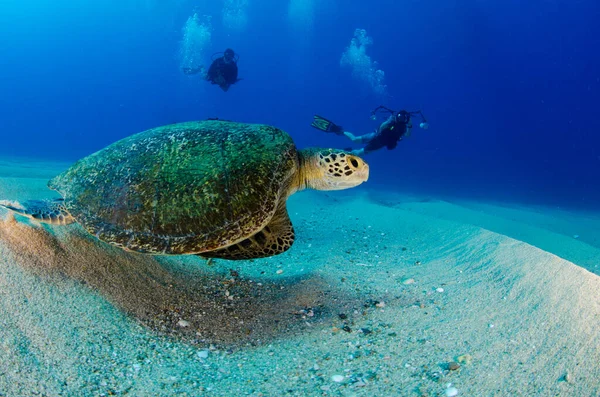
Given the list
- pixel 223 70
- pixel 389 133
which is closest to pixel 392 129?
pixel 389 133

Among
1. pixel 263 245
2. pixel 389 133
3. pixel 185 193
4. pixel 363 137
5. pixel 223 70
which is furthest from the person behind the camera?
pixel 223 70

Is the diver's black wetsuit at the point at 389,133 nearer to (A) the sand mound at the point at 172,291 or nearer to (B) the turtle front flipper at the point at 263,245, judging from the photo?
(A) the sand mound at the point at 172,291

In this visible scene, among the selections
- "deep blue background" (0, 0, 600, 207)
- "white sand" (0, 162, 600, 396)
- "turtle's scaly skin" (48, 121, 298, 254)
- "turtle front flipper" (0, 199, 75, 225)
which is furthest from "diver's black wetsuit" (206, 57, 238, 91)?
"deep blue background" (0, 0, 600, 207)

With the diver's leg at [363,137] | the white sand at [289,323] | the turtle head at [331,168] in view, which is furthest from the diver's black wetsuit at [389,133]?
the turtle head at [331,168]

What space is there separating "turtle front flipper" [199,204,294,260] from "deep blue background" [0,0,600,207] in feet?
142

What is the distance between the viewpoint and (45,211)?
9.16 feet

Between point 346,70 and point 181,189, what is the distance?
108 meters

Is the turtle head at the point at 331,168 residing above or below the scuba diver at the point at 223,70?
below

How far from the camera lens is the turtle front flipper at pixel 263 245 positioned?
287 cm

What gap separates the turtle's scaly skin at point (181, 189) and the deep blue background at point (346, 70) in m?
43.5

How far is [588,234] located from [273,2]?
311 ft

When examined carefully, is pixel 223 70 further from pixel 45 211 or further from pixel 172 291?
pixel 172 291

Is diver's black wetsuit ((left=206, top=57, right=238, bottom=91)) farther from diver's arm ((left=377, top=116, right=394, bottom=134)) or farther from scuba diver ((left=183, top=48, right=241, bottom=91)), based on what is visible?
diver's arm ((left=377, top=116, right=394, bottom=134))

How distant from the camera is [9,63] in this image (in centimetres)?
11962
